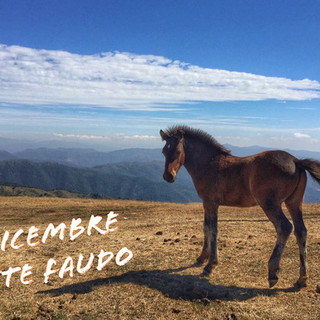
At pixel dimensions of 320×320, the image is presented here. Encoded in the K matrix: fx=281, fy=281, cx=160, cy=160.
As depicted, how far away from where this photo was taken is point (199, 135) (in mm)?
9539

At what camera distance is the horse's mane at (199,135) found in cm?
926

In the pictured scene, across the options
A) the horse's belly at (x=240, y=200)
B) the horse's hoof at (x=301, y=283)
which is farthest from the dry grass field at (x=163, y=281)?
the horse's belly at (x=240, y=200)

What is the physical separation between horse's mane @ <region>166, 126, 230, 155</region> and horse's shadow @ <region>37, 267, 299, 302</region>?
407 cm

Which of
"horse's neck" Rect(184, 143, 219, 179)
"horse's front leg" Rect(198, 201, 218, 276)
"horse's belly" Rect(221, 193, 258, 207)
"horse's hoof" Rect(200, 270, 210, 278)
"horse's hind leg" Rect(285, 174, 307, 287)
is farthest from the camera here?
"horse's neck" Rect(184, 143, 219, 179)

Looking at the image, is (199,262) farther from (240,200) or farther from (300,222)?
(300,222)

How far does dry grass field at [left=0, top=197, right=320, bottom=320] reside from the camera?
6555 mm

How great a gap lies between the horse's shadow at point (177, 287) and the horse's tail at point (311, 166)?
3.11 metres

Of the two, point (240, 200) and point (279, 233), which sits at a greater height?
point (240, 200)

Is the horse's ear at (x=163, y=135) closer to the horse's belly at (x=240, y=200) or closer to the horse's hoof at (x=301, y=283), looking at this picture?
the horse's belly at (x=240, y=200)

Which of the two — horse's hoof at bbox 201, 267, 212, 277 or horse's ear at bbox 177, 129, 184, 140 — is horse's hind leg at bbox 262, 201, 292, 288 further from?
horse's ear at bbox 177, 129, 184, 140

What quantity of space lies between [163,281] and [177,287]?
1.82 ft

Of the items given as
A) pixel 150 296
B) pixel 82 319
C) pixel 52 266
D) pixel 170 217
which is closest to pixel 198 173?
pixel 150 296

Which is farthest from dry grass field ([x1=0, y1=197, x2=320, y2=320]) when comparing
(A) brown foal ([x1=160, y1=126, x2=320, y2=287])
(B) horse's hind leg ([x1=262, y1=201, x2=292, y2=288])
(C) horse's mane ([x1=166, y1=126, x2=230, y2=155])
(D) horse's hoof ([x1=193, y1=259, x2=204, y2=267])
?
(C) horse's mane ([x1=166, y1=126, x2=230, y2=155])

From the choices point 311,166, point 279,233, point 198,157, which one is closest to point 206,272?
point 279,233
